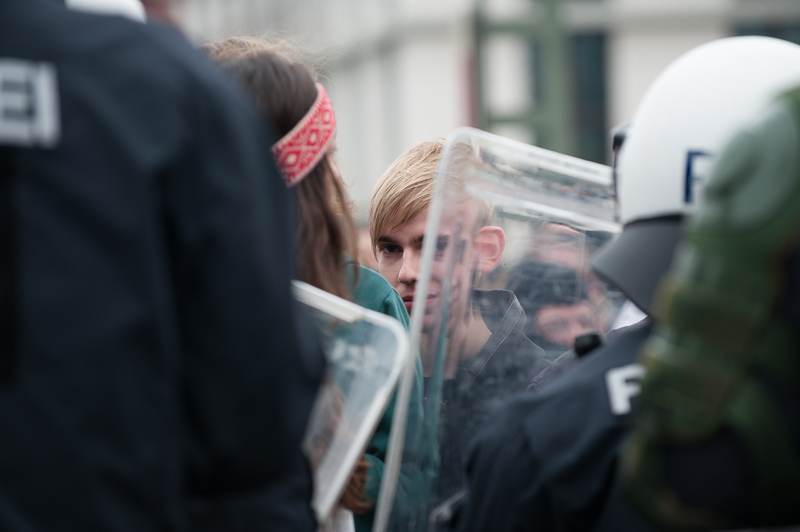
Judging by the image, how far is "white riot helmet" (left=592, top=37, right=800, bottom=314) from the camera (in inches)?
55.8

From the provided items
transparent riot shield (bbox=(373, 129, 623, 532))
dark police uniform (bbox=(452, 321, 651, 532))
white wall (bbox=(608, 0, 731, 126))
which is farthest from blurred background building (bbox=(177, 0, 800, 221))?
dark police uniform (bbox=(452, 321, 651, 532))

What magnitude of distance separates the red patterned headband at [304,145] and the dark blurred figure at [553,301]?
0.46 meters

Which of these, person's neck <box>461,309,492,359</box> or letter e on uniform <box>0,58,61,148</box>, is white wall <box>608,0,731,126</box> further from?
letter e on uniform <box>0,58,61,148</box>

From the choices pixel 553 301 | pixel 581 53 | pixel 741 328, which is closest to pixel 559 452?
pixel 741 328

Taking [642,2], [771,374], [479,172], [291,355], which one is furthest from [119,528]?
[642,2]

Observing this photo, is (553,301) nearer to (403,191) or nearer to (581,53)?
(403,191)

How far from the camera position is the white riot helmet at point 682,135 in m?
1.42

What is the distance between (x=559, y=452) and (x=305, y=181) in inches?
32.0

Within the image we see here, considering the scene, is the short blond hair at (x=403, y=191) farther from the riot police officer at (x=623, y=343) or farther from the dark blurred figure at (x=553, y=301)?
the riot police officer at (x=623, y=343)

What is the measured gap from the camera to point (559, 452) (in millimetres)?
1278

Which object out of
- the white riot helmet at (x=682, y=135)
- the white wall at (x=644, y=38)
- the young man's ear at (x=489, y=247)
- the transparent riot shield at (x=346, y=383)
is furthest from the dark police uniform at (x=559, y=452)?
the white wall at (x=644, y=38)

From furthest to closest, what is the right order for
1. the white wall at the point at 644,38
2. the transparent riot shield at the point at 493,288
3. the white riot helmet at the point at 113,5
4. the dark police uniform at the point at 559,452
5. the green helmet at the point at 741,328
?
the white wall at the point at 644,38, the transparent riot shield at the point at 493,288, the white riot helmet at the point at 113,5, the dark police uniform at the point at 559,452, the green helmet at the point at 741,328

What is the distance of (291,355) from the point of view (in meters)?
1.20

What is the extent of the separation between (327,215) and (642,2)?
1987cm
